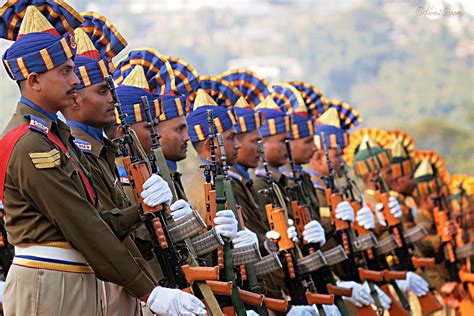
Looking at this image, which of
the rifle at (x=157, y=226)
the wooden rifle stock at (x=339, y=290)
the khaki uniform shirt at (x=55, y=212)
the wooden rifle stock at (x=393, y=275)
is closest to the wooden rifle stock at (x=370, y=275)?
the wooden rifle stock at (x=393, y=275)

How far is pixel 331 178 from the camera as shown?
1066cm

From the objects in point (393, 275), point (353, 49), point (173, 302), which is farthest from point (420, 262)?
point (353, 49)

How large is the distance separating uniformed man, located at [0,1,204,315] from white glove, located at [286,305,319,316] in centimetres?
292

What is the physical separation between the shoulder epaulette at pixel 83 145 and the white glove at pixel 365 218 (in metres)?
4.72

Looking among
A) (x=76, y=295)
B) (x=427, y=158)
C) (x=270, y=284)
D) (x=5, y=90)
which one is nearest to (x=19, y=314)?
(x=76, y=295)

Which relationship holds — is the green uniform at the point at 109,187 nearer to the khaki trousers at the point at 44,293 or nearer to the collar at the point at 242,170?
the khaki trousers at the point at 44,293

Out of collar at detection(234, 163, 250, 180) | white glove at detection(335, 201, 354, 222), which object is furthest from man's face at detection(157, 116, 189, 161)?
white glove at detection(335, 201, 354, 222)

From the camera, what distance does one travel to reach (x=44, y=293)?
5727 mm

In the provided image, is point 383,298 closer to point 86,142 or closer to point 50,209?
point 86,142

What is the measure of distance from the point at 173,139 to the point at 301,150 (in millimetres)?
3234

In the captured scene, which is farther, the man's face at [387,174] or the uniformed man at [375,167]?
the man's face at [387,174]

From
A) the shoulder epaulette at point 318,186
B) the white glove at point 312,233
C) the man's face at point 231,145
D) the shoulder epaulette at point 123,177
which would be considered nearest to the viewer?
the shoulder epaulette at point 123,177

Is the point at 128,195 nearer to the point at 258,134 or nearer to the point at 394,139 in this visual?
the point at 258,134

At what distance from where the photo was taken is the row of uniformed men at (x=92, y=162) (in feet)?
18.7
